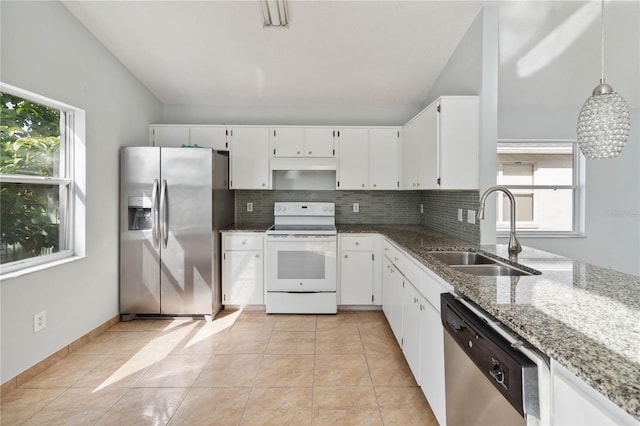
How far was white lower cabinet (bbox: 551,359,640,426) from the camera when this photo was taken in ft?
2.22

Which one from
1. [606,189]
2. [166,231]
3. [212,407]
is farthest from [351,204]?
[606,189]

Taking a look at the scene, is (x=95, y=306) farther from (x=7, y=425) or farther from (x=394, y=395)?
(x=394, y=395)

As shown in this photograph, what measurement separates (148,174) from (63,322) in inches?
57.3

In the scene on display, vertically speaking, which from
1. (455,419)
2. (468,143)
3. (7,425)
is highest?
(468,143)

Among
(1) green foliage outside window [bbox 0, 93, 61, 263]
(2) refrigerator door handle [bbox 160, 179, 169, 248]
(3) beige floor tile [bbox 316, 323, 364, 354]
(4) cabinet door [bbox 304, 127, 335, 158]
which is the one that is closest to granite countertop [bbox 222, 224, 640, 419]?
(3) beige floor tile [bbox 316, 323, 364, 354]

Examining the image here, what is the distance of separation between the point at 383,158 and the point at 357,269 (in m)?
1.33

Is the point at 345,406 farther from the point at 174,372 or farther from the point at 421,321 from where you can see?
the point at 174,372

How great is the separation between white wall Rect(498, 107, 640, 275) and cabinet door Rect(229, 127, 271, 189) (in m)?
2.96

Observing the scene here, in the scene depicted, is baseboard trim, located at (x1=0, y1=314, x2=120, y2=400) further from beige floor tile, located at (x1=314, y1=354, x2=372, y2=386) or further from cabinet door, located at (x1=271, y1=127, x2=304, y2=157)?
cabinet door, located at (x1=271, y1=127, x2=304, y2=157)

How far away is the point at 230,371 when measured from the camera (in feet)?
7.93

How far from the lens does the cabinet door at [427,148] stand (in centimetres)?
273

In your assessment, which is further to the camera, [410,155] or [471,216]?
[410,155]

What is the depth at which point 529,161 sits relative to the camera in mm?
4359

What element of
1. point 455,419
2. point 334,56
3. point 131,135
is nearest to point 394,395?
point 455,419
